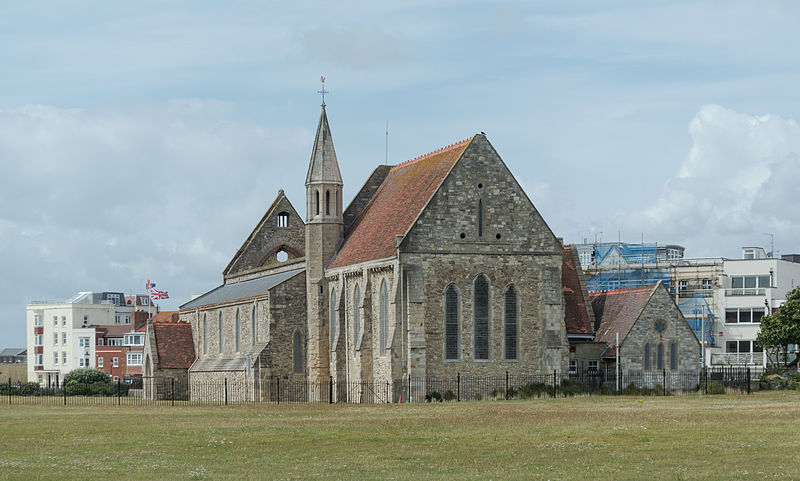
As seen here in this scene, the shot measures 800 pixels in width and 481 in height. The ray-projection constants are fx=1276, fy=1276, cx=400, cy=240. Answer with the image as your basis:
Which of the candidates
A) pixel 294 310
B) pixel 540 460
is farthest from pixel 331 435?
pixel 294 310

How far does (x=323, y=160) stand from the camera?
74250 millimetres

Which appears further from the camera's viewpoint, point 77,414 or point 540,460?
point 77,414

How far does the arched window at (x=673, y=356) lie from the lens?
2717 inches

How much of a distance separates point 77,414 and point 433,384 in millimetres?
17702

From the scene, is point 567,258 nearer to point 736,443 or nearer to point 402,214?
point 402,214

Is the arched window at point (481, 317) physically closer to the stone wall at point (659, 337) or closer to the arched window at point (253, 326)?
the stone wall at point (659, 337)

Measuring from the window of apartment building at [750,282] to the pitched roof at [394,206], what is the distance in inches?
1716

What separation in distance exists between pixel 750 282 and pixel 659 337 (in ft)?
140

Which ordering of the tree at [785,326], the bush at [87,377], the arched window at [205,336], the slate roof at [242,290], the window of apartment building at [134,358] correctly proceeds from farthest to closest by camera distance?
1. the window of apartment building at [134,358]
2. the bush at [87,377]
3. the arched window at [205,336]
4. the tree at [785,326]
5. the slate roof at [242,290]

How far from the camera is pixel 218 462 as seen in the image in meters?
31.7

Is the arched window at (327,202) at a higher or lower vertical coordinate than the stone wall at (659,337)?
higher

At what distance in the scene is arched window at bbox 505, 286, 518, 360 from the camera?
64.6 meters

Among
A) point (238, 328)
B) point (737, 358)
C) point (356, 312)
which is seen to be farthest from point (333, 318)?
point (737, 358)

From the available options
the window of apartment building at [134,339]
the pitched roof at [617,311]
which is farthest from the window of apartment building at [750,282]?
the window of apartment building at [134,339]
